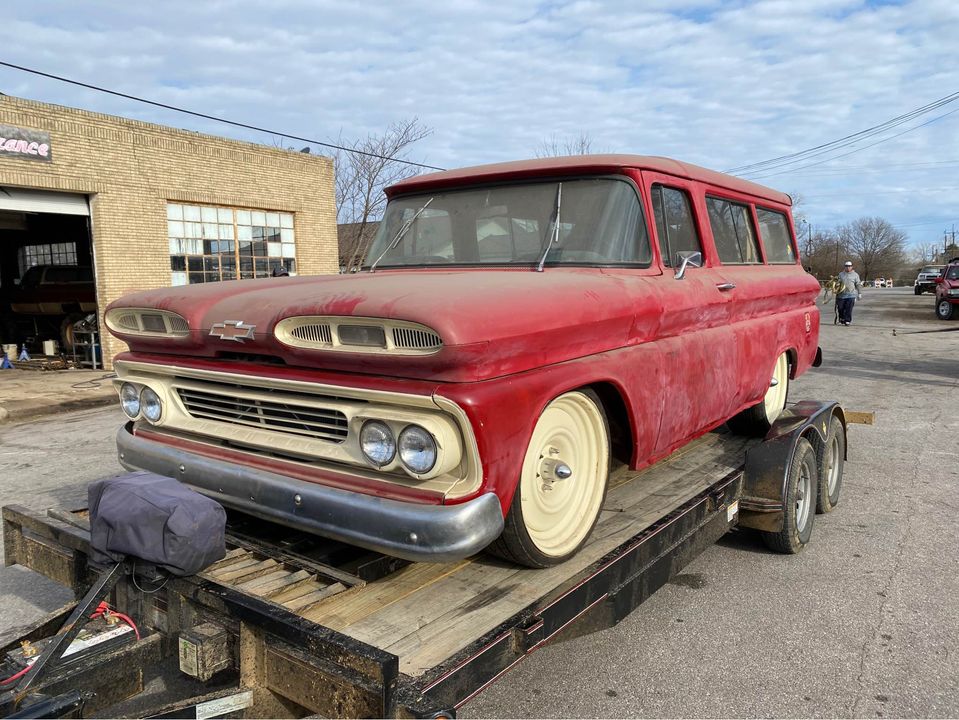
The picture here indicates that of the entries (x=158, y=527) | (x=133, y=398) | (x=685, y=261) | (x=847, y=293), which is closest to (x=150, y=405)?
(x=133, y=398)

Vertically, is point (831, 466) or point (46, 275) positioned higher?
point (46, 275)

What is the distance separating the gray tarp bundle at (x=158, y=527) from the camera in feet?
7.71

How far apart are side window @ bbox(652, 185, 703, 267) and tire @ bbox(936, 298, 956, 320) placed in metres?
23.5

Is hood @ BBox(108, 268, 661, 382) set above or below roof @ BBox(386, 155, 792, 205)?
below

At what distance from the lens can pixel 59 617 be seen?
2.52m

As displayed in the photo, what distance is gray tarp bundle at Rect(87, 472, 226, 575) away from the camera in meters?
2.35

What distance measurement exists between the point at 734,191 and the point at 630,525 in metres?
2.58

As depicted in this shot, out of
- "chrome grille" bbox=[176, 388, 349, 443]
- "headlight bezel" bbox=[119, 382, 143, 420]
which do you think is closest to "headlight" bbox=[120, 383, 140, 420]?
"headlight bezel" bbox=[119, 382, 143, 420]

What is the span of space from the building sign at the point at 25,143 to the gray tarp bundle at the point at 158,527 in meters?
11.9

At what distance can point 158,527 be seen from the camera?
2354 millimetres

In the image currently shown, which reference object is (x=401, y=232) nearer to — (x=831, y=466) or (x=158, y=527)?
(x=158, y=527)

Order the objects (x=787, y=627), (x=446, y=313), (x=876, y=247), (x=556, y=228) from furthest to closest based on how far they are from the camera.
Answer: (x=876, y=247) → (x=556, y=228) → (x=787, y=627) → (x=446, y=313)

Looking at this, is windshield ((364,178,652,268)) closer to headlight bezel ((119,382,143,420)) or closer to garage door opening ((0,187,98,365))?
headlight bezel ((119,382,143,420))

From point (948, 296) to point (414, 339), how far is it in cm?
2572
